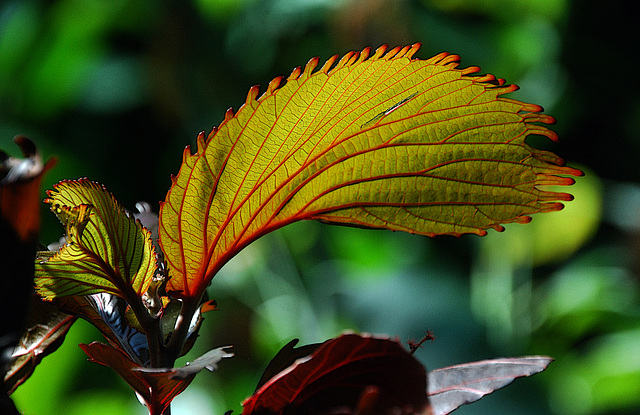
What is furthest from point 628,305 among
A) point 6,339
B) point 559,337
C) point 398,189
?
point 6,339

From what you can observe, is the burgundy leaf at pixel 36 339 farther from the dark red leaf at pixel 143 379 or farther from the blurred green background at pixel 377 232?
the blurred green background at pixel 377 232

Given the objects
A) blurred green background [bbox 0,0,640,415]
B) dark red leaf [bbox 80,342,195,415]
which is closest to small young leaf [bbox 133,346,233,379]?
dark red leaf [bbox 80,342,195,415]

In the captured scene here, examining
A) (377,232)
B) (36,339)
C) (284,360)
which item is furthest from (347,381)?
(377,232)

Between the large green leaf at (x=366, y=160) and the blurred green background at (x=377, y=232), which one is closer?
the large green leaf at (x=366, y=160)

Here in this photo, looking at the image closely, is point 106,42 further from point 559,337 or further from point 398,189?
point 398,189

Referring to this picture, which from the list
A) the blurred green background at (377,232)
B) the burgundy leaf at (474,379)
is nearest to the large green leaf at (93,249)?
the burgundy leaf at (474,379)

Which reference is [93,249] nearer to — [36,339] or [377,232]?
[36,339]

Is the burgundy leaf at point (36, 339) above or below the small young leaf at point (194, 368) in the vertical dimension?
below
